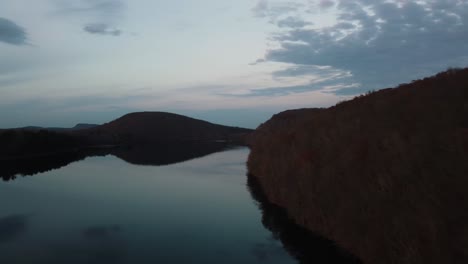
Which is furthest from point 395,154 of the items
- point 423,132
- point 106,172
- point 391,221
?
point 106,172

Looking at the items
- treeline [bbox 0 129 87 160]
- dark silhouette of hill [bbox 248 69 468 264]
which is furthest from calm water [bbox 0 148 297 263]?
treeline [bbox 0 129 87 160]

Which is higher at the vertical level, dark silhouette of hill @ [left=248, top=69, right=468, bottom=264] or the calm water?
dark silhouette of hill @ [left=248, top=69, right=468, bottom=264]

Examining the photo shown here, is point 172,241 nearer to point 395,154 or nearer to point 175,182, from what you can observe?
point 395,154

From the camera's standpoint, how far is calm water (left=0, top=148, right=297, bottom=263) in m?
18.9

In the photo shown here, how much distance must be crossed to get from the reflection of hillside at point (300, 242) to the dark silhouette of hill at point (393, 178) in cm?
42

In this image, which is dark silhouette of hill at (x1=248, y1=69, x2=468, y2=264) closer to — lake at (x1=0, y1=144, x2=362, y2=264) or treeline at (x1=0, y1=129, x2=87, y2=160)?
lake at (x1=0, y1=144, x2=362, y2=264)

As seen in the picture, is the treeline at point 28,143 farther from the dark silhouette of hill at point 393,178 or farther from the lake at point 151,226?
the dark silhouette of hill at point 393,178

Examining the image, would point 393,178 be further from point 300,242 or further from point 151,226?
point 151,226

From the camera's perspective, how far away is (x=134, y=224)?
24750 mm

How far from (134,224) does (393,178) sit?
15.7 meters

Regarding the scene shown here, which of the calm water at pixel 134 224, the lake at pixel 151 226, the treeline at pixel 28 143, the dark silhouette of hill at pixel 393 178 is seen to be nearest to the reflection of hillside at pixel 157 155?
the treeline at pixel 28 143

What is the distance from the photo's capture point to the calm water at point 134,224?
61.9 ft

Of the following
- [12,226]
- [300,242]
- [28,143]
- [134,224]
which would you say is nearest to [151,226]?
[134,224]

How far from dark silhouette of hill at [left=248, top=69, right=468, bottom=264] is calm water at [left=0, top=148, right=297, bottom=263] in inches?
132
